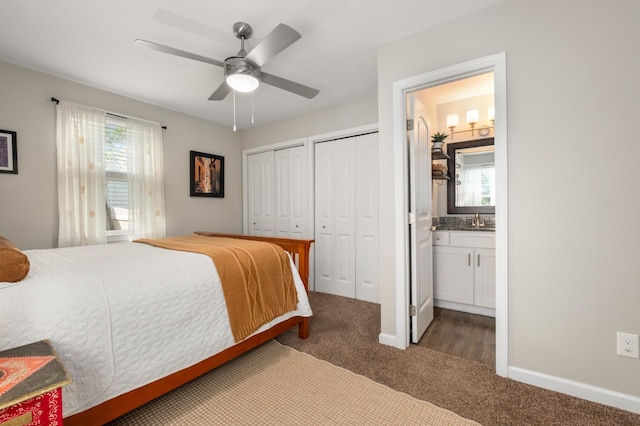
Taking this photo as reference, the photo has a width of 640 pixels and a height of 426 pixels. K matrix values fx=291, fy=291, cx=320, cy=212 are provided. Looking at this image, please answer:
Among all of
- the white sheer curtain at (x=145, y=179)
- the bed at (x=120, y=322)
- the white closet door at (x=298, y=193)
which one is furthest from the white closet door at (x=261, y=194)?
the bed at (x=120, y=322)

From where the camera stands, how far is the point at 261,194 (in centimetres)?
442

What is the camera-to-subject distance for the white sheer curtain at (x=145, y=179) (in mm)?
3260

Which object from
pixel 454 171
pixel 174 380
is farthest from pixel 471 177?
pixel 174 380

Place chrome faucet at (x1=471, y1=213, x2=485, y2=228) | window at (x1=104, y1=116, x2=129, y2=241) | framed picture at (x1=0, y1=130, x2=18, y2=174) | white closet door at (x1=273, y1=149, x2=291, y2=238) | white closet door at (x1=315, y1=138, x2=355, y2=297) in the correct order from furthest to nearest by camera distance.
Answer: white closet door at (x1=273, y1=149, x2=291, y2=238), white closet door at (x1=315, y1=138, x2=355, y2=297), chrome faucet at (x1=471, y1=213, x2=485, y2=228), window at (x1=104, y1=116, x2=129, y2=241), framed picture at (x1=0, y1=130, x2=18, y2=174)

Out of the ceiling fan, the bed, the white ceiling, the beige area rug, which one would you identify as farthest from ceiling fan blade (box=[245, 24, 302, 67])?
the beige area rug

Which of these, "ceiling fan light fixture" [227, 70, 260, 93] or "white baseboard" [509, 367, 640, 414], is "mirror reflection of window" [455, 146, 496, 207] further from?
"ceiling fan light fixture" [227, 70, 260, 93]

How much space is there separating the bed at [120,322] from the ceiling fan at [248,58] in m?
1.25

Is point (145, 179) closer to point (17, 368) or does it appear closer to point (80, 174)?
point (80, 174)

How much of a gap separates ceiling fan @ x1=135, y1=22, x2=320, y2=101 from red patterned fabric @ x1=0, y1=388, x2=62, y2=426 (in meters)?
1.71

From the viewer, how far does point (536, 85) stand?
1.73 m

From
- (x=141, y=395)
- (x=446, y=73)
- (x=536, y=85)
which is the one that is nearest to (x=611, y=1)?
(x=536, y=85)

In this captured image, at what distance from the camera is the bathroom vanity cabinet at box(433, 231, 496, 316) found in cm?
286

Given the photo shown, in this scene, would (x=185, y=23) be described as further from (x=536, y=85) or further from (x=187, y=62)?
(x=536, y=85)

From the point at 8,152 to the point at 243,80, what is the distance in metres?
2.22
